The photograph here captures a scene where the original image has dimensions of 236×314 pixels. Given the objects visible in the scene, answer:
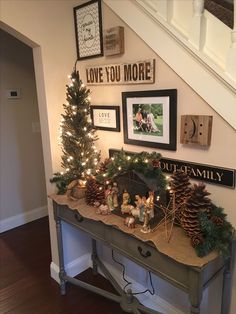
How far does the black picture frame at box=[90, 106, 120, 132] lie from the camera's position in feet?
6.33

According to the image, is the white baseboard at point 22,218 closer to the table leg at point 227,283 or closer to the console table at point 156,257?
the console table at point 156,257

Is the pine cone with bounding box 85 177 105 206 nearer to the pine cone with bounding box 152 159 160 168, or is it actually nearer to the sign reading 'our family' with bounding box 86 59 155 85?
the pine cone with bounding box 152 159 160 168

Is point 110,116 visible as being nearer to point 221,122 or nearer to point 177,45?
point 177,45

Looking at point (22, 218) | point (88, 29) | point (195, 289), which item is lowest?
point (22, 218)

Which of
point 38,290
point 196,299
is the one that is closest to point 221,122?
point 196,299

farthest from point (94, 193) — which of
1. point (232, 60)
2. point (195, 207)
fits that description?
point (232, 60)

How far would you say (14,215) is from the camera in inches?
130

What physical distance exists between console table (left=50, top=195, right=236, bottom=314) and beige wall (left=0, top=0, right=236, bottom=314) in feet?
0.85

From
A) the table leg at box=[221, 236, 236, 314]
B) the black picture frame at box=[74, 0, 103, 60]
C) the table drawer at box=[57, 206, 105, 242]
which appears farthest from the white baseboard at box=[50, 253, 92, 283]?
the black picture frame at box=[74, 0, 103, 60]

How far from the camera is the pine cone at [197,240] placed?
1242 mm

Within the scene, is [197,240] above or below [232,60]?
below

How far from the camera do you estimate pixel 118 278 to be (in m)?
2.26

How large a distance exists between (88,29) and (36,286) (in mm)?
2092

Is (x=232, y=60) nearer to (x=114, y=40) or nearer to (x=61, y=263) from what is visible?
(x=114, y=40)
